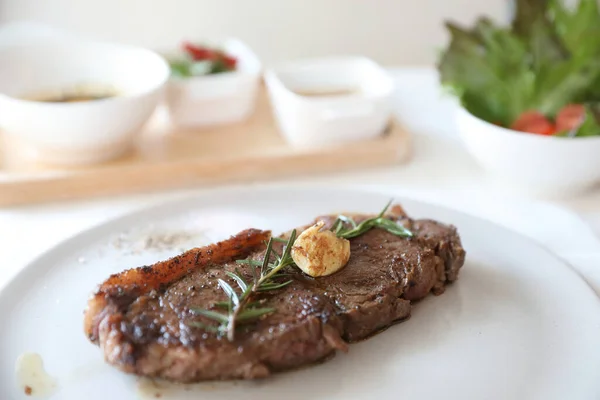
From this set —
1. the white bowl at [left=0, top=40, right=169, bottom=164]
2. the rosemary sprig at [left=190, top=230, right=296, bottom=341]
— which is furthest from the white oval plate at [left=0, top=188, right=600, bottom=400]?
the white bowl at [left=0, top=40, right=169, bottom=164]

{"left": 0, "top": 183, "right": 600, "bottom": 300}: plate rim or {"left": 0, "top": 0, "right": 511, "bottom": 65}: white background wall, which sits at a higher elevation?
{"left": 0, "top": 183, "right": 600, "bottom": 300}: plate rim

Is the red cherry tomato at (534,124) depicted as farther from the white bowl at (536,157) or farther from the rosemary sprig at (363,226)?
the rosemary sprig at (363,226)

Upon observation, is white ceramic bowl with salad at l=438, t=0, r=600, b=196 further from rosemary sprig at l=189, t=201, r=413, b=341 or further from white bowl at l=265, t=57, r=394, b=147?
rosemary sprig at l=189, t=201, r=413, b=341

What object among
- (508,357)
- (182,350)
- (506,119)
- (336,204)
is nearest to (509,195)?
(506,119)

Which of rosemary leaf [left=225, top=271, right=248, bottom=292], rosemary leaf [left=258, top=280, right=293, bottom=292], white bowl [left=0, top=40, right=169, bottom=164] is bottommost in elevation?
white bowl [left=0, top=40, right=169, bottom=164]

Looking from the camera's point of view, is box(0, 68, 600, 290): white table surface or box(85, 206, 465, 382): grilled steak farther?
box(0, 68, 600, 290): white table surface

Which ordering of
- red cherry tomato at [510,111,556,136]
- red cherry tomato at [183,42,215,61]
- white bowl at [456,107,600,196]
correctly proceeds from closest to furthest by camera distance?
white bowl at [456,107,600,196] → red cherry tomato at [510,111,556,136] → red cherry tomato at [183,42,215,61]

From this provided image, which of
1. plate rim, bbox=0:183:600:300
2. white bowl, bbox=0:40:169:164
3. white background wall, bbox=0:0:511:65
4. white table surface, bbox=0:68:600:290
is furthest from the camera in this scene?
white background wall, bbox=0:0:511:65
